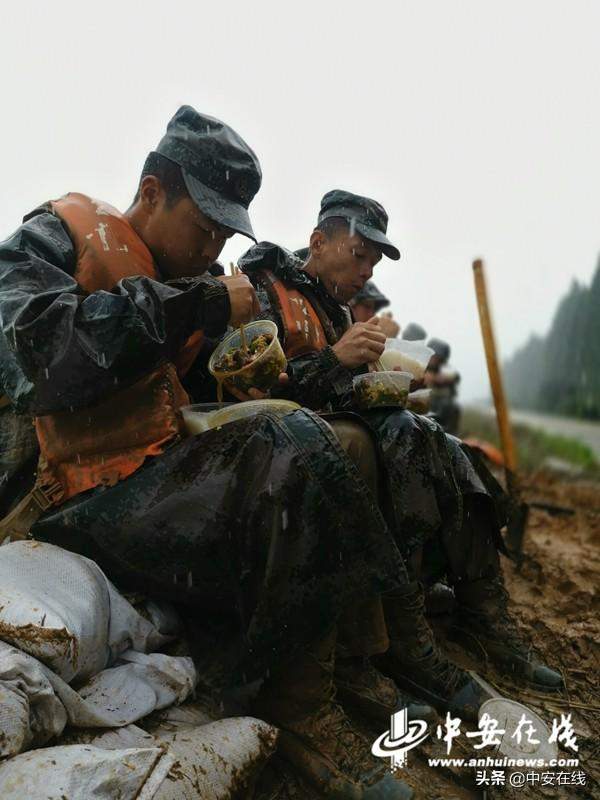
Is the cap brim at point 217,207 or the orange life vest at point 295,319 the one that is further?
the orange life vest at point 295,319

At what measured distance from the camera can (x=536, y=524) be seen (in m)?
5.36

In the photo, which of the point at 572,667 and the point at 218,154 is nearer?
the point at 218,154

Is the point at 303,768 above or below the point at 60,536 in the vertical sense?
below

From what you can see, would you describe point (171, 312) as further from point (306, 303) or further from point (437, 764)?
point (437, 764)

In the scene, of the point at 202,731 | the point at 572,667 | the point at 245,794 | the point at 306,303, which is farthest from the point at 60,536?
the point at 572,667

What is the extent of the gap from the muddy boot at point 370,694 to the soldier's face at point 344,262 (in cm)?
165

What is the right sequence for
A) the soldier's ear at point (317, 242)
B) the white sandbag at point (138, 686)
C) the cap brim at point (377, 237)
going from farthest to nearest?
the soldier's ear at point (317, 242)
the cap brim at point (377, 237)
the white sandbag at point (138, 686)

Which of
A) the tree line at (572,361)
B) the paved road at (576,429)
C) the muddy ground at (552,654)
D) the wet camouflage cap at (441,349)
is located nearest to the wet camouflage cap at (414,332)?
the wet camouflage cap at (441,349)

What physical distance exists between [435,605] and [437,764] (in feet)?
3.55

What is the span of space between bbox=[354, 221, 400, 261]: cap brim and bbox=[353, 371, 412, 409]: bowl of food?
2.75 feet

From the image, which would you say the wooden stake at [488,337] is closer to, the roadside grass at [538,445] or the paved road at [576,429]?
the roadside grass at [538,445]

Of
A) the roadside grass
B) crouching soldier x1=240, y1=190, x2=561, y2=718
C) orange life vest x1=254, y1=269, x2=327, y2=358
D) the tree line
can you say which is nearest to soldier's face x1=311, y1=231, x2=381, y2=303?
crouching soldier x1=240, y1=190, x2=561, y2=718

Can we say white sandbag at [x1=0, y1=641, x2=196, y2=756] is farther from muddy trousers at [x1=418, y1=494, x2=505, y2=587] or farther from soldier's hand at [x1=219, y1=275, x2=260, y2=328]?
muddy trousers at [x1=418, y1=494, x2=505, y2=587]

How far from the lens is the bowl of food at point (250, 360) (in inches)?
73.4
